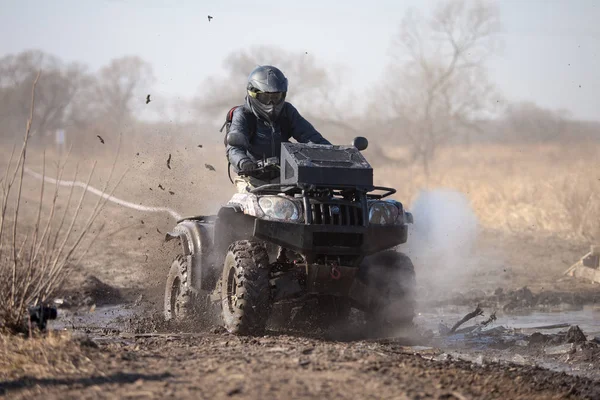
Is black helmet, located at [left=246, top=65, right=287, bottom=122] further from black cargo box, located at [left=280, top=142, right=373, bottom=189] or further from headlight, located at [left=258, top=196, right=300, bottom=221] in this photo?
headlight, located at [left=258, top=196, right=300, bottom=221]

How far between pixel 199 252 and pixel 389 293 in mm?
1942

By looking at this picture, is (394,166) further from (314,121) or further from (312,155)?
(312,155)

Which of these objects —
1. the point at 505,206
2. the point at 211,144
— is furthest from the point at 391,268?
the point at 211,144

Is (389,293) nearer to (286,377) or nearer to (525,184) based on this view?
(286,377)

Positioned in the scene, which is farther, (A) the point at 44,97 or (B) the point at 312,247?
(A) the point at 44,97

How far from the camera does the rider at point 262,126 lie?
32.7 ft

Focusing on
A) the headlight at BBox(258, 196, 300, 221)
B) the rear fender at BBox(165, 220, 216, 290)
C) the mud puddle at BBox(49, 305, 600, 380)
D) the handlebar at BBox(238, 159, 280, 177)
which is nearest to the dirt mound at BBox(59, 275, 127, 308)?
the mud puddle at BBox(49, 305, 600, 380)

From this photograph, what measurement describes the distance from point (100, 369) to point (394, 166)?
2718 cm

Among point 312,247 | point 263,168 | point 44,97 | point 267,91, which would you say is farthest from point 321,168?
point 44,97

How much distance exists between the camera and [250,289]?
8586 mm

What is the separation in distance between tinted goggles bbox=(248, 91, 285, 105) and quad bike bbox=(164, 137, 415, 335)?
83 centimetres

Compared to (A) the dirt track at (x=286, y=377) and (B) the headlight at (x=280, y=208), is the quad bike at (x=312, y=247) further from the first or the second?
(A) the dirt track at (x=286, y=377)

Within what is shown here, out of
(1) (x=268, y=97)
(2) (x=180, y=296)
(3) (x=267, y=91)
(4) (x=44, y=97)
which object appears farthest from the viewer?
(4) (x=44, y=97)

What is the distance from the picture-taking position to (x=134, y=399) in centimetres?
595
